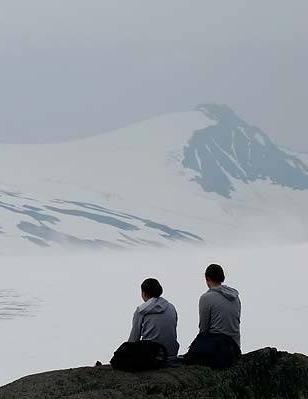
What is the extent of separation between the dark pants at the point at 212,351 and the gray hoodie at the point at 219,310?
3.9 inches

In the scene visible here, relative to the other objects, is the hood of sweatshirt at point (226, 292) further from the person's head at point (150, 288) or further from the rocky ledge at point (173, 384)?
the rocky ledge at point (173, 384)

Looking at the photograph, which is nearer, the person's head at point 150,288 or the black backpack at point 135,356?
the black backpack at point 135,356

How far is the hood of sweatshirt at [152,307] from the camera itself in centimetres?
877

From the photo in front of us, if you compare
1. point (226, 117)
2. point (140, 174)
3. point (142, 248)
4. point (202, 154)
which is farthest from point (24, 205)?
point (226, 117)

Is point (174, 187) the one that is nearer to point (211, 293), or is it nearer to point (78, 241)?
point (78, 241)

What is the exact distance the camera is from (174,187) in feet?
488

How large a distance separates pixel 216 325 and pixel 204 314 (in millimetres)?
190

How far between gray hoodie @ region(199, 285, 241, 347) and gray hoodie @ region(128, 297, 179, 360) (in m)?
0.39

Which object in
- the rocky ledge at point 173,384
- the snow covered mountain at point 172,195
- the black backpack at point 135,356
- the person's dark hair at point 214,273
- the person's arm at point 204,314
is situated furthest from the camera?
the snow covered mountain at point 172,195

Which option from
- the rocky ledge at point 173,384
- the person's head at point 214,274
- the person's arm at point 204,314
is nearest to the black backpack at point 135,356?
the rocky ledge at point 173,384

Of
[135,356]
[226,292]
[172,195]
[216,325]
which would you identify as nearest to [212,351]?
[216,325]

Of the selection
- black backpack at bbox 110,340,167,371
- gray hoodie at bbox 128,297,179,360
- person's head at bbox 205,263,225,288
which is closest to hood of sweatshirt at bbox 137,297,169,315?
gray hoodie at bbox 128,297,179,360

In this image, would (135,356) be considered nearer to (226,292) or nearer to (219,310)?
(219,310)

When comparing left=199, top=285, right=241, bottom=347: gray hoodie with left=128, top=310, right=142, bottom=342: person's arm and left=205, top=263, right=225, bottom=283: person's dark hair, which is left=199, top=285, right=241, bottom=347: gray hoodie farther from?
left=128, top=310, right=142, bottom=342: person's arm
